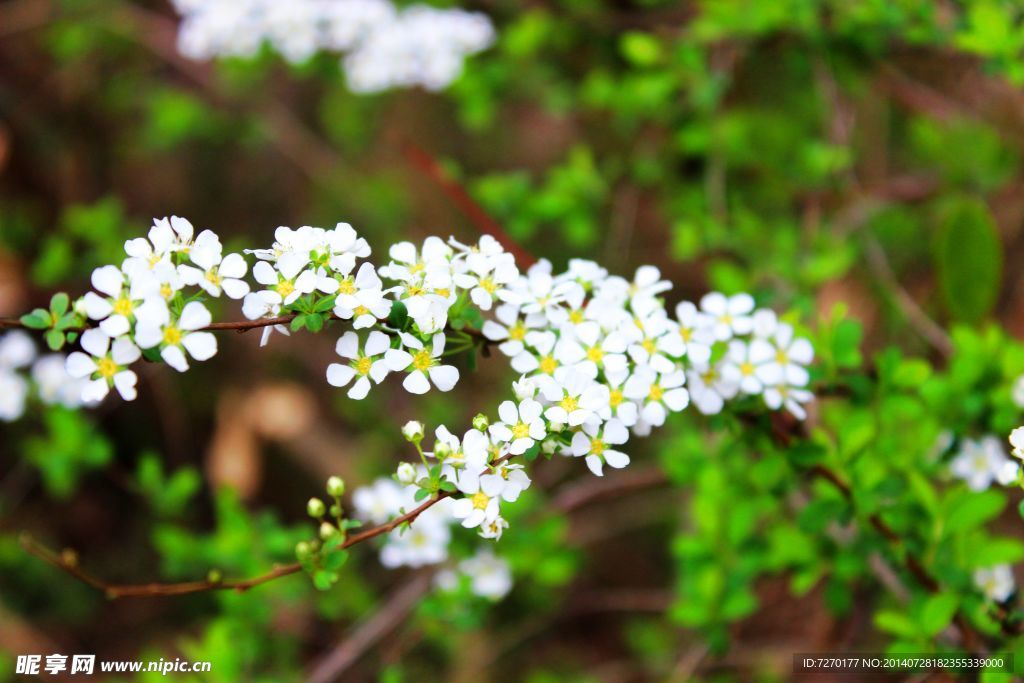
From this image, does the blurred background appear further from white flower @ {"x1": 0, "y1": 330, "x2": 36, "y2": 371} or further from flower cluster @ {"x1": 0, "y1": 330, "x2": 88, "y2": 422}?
white flower @ {"x1": 0, "y1": 330, "x2": 36, "y2": 371}

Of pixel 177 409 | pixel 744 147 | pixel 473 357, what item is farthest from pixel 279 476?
pixel 473 357

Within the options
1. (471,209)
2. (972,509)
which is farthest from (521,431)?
(972,509)

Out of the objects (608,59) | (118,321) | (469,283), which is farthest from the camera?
(608,59)

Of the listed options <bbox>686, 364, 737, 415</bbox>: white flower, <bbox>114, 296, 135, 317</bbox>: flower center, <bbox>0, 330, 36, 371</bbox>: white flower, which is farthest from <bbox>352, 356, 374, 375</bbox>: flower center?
<bbox>0, 330, 36, 371</bbox>: white flower

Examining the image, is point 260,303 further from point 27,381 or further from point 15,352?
point 27,381

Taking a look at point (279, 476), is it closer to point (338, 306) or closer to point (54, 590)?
point (54, 590)

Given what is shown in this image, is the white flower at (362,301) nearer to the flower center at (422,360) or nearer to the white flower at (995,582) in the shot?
the flower center at (422,360)
